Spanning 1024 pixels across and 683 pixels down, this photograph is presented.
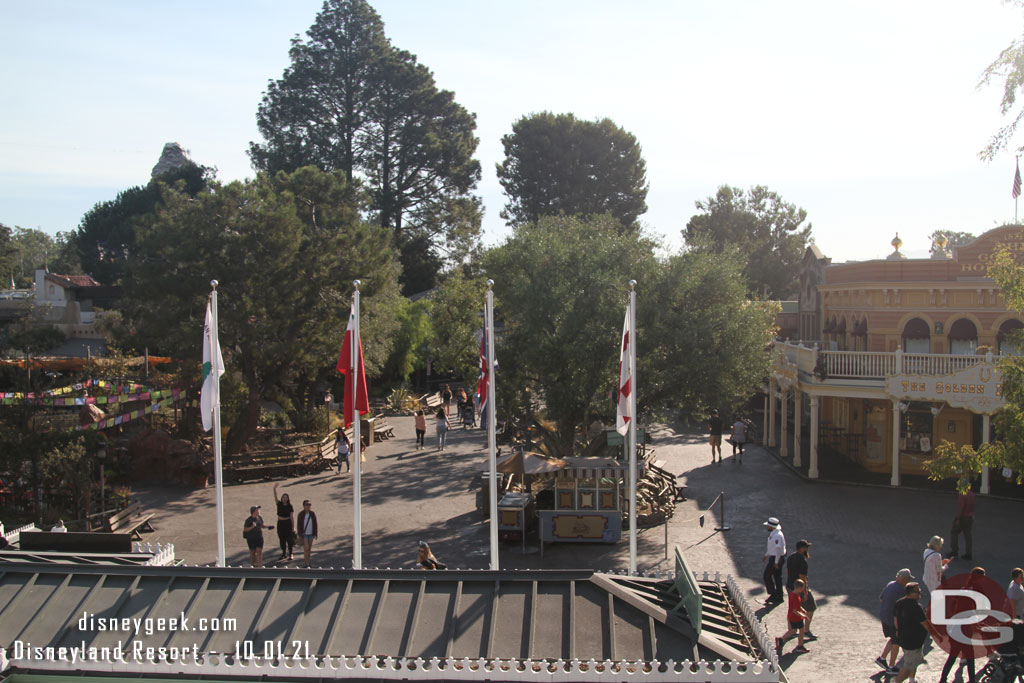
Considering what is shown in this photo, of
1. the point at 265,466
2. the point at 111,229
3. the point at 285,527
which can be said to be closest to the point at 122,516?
the point at 285,527

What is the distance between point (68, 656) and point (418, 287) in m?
52.5

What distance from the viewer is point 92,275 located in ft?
235

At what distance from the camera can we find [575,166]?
62312mm

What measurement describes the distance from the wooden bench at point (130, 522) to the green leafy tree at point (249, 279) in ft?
23.3

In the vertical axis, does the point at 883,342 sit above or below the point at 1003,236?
below

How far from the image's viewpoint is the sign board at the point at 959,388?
22.2 metres

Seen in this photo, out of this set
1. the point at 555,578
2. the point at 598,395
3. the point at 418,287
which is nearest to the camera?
the point at 555,578

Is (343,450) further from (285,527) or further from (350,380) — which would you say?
(350,380)

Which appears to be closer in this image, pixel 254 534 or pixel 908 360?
pixel 254 534

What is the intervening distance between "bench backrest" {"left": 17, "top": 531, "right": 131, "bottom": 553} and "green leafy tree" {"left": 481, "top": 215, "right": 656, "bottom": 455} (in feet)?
36.2

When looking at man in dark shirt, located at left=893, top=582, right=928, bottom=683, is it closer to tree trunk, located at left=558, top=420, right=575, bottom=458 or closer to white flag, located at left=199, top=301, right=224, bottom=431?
white flag, located at left=199, top=301, right=224, bottom=431

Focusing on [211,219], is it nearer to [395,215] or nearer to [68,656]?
[68,656]

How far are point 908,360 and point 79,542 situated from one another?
2190 cm

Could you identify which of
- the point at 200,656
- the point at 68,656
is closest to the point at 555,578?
the point at 200,656
